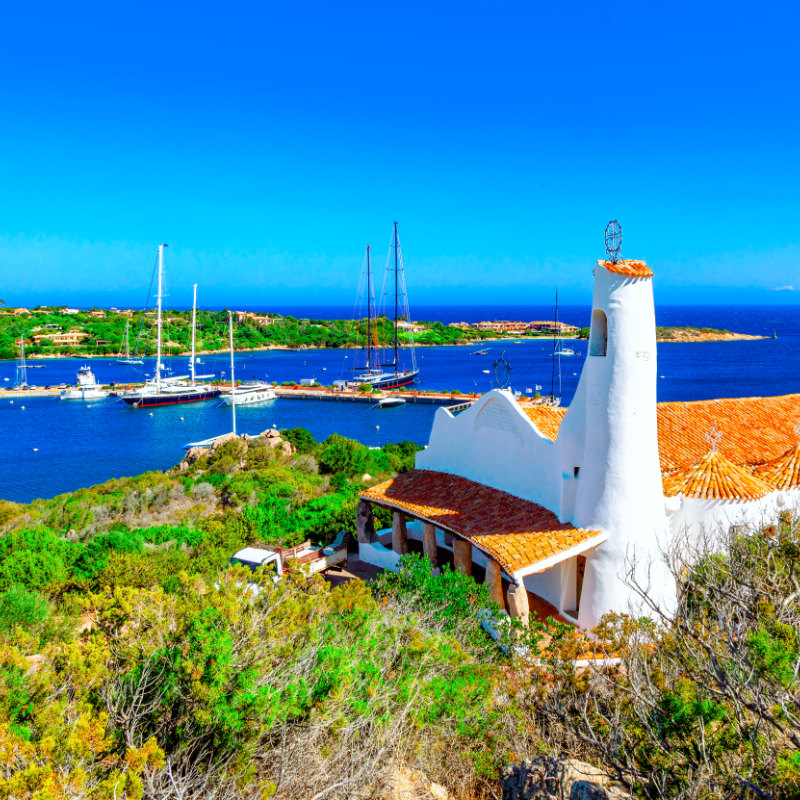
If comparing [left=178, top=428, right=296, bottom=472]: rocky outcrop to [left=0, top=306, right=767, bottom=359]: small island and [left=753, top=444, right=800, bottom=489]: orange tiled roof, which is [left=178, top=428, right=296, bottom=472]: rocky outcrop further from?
[left=0, top=306, right=767, bottom=359]: small island

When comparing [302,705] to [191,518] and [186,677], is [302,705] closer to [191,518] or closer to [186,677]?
[186,677]

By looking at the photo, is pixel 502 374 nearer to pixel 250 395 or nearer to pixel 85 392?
pixel 250 395

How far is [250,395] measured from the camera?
72812mm

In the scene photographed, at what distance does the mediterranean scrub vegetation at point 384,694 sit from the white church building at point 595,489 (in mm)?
810

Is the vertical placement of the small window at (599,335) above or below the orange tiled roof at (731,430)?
above

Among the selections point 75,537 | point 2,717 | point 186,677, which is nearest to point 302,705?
point 186,677

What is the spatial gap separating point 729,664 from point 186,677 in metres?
5.94

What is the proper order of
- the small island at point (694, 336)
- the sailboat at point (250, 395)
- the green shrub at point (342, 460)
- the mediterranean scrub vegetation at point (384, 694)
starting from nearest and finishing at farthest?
the mediterranean scrub vegetation at point (384, 694), the green shrub at point (342, 460), the sailboat at point (250, 395), the small island at point (694, 336)

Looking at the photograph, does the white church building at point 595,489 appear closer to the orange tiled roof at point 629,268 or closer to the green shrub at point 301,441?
the orange tiled roof at point 629,268

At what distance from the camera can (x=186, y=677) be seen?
7.05 metres

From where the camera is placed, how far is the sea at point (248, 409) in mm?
47594

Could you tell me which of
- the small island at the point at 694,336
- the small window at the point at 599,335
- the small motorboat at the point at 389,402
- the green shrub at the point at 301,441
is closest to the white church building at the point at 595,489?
the small window at the point at 599,335

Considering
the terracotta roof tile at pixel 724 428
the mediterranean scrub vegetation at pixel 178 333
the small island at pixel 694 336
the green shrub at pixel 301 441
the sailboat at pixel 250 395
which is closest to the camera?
the terracotta roof tile at pixel 724 428

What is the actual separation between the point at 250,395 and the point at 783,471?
63.7 m
